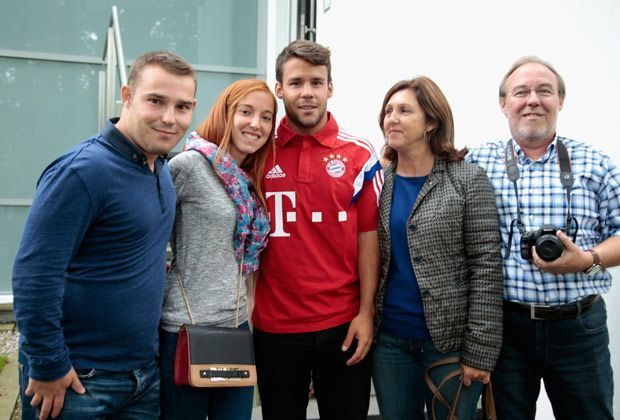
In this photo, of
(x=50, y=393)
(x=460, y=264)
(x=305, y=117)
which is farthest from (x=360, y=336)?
(x=50, y=393)

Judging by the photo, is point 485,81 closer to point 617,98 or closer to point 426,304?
point 617,98

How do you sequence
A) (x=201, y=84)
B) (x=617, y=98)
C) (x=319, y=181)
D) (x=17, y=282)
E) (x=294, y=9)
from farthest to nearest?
(x=201, y=84) < (x=294, y=9) < (x=617, y=98) < (x=319, y=181) < (x=17, y=282)

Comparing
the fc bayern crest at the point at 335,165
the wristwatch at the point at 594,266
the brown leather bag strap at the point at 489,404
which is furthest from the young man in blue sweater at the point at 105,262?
the wristwatch at the point at 594,266

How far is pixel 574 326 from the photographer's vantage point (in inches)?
85.5

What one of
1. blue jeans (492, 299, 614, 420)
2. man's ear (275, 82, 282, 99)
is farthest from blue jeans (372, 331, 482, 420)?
man's ear (275, 82, 282, 99)

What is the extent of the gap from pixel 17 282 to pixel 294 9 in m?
4.05

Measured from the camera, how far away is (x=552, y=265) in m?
2.07

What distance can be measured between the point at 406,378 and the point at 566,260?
2.61 feet

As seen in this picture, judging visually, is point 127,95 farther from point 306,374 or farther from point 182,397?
point 306,374

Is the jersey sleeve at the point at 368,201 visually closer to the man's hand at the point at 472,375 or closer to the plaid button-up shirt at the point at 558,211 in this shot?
the plaid button-up shirt at the point at 558,211

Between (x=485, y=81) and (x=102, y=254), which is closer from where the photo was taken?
(x=102, y=254)

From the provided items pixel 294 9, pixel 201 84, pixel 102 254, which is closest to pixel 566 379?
pixel 102 254

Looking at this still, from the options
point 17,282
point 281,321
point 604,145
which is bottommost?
point 281,321

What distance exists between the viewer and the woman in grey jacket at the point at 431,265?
2168 millimetres
